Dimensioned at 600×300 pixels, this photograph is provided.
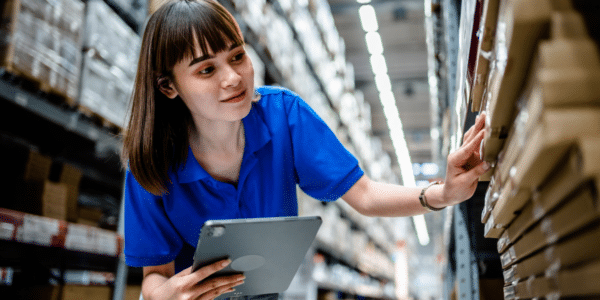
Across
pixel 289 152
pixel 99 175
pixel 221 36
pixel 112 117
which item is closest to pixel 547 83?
pixel 221 36

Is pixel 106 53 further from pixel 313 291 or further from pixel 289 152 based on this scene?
pixel 313 291

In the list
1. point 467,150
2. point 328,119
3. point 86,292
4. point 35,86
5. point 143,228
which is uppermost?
point 328,119

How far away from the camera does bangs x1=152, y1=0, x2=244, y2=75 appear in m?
1.14

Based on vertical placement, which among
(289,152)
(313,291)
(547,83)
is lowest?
(313,291)

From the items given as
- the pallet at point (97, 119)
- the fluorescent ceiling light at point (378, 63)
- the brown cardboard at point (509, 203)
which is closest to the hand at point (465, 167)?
the brown cardboard at point (509, 203)

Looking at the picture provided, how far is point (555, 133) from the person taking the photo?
1.23ft

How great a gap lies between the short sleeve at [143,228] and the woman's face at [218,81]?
13.4 inches

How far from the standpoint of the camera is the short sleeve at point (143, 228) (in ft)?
4.35

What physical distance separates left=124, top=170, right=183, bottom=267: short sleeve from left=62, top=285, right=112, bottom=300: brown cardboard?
1.02 m

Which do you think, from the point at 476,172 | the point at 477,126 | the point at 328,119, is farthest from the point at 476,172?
the point at 328,119

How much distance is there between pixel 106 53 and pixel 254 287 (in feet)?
5.40

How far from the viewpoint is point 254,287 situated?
1.36m

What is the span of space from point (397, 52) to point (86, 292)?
6762mm

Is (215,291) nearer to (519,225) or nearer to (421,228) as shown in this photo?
(519,225)
